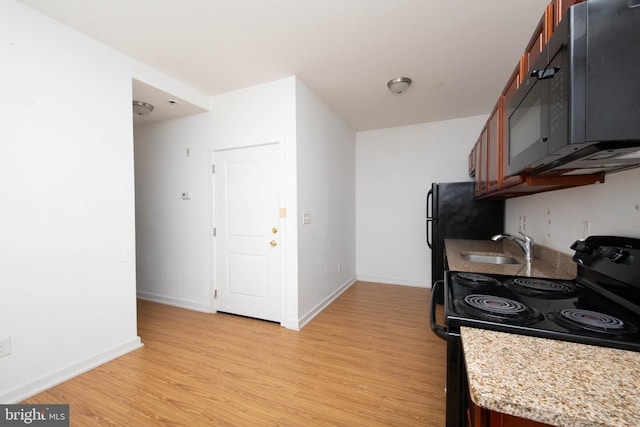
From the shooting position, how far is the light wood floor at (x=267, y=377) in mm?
1644

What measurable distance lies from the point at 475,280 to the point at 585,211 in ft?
2.57

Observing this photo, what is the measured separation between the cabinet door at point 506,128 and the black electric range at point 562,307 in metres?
0.45

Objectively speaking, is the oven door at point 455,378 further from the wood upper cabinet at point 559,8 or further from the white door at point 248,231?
the white door at point 248,231

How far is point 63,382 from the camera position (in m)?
1.95

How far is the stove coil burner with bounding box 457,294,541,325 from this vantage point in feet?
3.02

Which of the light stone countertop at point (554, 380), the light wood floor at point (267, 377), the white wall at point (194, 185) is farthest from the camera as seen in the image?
the white wall at point (194, 185)

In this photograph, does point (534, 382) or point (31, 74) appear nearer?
point (534, 382)

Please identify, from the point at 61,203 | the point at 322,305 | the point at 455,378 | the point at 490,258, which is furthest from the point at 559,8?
the point at 322,305

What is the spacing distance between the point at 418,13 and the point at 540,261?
2030 mm

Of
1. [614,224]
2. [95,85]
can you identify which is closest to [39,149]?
[95,85]

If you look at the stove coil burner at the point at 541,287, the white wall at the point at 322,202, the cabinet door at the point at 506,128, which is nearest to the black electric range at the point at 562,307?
the stove coil burner at the point at 541,287

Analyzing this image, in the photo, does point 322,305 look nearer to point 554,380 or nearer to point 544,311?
point 544,311

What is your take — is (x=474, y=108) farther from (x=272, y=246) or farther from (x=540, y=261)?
(x=272, y=246)

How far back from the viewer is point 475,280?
143 cm
